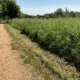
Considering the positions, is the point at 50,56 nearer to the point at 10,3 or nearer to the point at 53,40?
the point at 53,40

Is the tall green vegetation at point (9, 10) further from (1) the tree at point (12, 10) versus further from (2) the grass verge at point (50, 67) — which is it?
(2) the grass verge at point (50, 67)

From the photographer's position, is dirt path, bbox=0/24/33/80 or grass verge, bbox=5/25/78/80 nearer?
grass verge, bbox=5/25/78/80

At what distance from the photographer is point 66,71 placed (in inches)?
330

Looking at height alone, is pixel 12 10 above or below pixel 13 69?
below

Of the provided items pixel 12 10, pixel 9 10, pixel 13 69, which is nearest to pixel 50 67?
pixel 13 69

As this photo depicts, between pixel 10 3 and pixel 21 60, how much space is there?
6134cm

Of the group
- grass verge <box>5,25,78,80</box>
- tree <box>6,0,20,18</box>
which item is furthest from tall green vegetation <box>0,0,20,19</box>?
grass verge <box>5,25,78,80</box>

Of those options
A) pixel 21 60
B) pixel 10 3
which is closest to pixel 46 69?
pixel 21 60

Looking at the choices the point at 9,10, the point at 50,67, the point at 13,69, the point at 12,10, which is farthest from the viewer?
the point at 9,10

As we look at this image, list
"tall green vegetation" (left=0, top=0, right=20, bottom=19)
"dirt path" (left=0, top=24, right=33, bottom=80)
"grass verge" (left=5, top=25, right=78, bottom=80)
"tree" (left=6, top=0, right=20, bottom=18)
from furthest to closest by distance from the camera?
"tall green vegetation" (left=0, top=0, right=20, bottom=19)
"tree" (left=6, top=0, right=20, bottom=18)
"dirt path" (left=0, top=24, right=33, bottom=80)
"grass verge" (left=5, top=25, right=78, bottom=80)

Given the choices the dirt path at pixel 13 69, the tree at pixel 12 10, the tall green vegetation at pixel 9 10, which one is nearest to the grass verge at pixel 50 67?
the dirt path at pixel 13 69

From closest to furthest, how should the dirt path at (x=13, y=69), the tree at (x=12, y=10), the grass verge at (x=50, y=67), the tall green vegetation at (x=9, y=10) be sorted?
the grass verge at (x=50, y=67)
the dirt path at (x=13, y=69)
the tree at (x=12, y=10)
the tall green vegetation at (x=9, y=10)

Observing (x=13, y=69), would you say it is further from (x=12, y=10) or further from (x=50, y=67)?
(x=12, y=10)

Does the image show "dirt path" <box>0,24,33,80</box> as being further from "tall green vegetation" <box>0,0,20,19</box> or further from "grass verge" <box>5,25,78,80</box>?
"tall green vegetation" <box>0,0,20,19</box>
